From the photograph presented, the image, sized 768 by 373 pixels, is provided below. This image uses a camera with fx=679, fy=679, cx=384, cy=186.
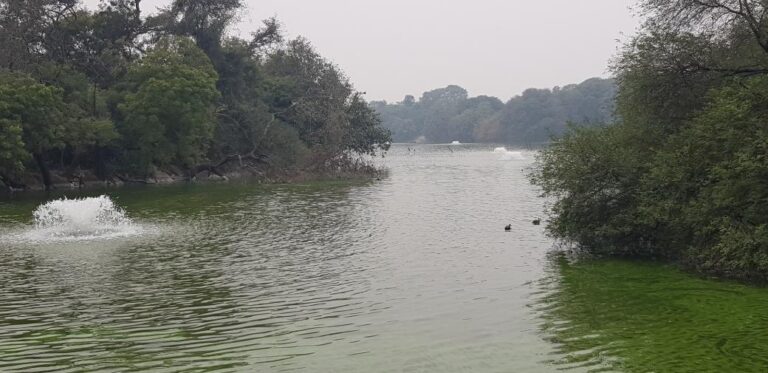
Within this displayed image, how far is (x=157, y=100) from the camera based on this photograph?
67.8 meters

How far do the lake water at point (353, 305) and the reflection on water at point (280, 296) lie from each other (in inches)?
2.8

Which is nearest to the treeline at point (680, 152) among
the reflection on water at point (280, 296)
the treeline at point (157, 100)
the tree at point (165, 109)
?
the reflection on water at point (280, 296)

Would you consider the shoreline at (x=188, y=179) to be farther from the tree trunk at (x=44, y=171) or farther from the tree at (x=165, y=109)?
the tree at (x=165, y=109)

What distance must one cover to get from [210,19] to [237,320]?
7465 cm

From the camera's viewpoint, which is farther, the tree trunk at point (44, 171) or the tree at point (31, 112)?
the tree trunk at point (44, 171)

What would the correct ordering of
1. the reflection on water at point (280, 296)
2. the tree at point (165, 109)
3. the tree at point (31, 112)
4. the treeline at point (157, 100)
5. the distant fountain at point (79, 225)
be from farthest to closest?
1. the tree at point (165, 109)
2. the treeline at point (157, 100)
3. the tree at point (31, 112)
4. the distant fountain at point (79, 225)
5. the reflection on water at point (280, 296)

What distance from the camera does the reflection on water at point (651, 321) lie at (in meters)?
12.8

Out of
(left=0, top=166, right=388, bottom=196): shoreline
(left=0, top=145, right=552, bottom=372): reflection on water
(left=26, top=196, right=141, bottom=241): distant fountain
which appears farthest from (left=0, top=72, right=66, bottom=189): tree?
(left=26, top=196, right=141, bottom=241): distant fountain

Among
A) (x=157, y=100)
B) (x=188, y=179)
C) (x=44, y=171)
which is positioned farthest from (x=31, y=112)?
(x=188, y=179)

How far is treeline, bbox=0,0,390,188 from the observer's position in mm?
60500

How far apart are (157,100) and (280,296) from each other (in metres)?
53.9

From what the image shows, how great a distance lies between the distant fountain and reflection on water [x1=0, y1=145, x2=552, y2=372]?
Result: 1.30 meters

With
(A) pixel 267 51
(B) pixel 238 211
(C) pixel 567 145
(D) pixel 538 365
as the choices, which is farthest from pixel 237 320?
(A) pixel 267 51

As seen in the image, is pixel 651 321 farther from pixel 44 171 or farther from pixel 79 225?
pixel 44 171
